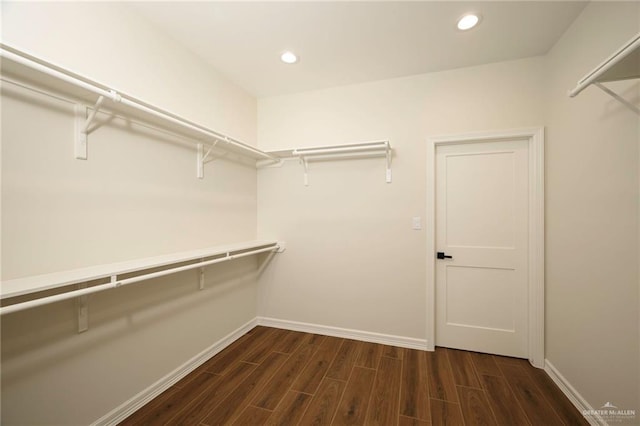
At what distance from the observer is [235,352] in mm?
2234

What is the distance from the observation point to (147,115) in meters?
1.53

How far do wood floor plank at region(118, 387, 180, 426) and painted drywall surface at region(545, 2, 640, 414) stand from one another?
104 inches

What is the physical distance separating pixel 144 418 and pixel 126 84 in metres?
2.10

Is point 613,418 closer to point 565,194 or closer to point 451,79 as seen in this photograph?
point 565,194

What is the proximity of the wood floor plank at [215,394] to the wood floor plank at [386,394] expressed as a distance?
98cm

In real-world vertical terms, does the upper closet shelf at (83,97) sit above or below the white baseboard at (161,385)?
above

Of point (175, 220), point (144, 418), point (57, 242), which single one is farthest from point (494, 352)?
point (57, 242)

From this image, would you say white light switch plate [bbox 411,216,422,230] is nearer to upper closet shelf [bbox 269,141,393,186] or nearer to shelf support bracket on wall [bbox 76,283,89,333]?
upper closet shelf [bbox 269,141,393,186]

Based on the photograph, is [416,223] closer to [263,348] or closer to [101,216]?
[263,348]

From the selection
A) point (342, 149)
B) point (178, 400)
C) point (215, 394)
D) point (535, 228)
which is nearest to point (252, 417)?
point (215, 394)

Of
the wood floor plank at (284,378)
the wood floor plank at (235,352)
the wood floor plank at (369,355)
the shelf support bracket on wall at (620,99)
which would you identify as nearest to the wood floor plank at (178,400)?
the wood floor plank at (235,352)

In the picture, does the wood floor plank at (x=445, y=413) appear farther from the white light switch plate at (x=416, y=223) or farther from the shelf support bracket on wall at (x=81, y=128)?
the shelf support bracket on wall at (x=81, y=128)

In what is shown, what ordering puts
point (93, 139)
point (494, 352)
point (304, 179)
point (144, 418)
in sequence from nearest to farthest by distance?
point (93, 139), point (144, 418), point (494, 352), point (304, 179)

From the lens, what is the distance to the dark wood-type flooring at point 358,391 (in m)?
1.50
